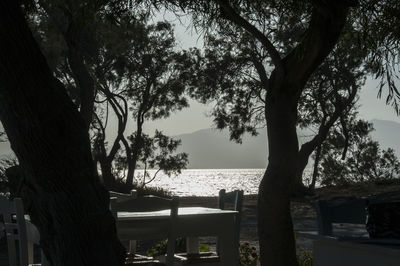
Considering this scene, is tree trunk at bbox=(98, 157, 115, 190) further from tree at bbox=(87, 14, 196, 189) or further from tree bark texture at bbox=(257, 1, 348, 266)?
tree bark texture at bbox=(257, 1, 348, 266)

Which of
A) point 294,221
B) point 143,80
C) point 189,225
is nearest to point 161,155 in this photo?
point 143,80

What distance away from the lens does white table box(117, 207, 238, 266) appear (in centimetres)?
562

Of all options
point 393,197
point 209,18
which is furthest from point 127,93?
point 209,18

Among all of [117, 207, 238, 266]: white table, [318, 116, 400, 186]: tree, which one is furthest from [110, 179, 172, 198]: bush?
[117, 207, 238, 266]: white table

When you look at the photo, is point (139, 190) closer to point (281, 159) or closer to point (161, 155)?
point (161, 155)

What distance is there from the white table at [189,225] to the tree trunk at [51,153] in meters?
1.67

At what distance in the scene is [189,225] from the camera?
234 inches

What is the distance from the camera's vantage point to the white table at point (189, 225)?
562 cm

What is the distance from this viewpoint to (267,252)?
570 centimetres

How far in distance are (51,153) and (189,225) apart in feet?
7.76

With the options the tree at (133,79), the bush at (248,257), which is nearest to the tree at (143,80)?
the tree at (133,79)

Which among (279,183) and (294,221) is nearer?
(279,183)

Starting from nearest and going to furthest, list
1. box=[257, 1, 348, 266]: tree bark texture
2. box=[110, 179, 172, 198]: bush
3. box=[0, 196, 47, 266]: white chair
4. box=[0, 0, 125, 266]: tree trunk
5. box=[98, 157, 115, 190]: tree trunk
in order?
box=[0, 0, 125, 266]: tree trunk < box=[0, 196, 47, 266]: white chair < box=[257, 1, 348, 266]: tree bark texture < box=[110, 179, 172, 198]: bush < box=[98, 157, 115, 190]: tree trunk

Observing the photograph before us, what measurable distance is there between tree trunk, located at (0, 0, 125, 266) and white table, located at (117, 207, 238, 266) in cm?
167
